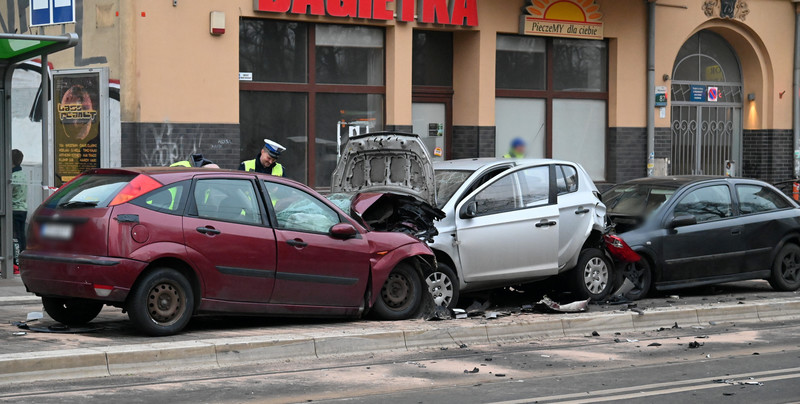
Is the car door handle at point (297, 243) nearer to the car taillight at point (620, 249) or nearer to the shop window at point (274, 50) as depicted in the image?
the car taillight at point (620, 249)

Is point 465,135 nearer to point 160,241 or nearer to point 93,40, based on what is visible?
point 93,40

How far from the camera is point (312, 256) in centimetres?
996

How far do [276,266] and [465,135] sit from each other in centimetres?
1042

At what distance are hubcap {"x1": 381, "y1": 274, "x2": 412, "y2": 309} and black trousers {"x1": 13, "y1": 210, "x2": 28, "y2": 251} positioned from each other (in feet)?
20.9

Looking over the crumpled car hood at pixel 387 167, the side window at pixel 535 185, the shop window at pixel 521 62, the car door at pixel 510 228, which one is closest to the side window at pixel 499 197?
the car door at pixel 510 228

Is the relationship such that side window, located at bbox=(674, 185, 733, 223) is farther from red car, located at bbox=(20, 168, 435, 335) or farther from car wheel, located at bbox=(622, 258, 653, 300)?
red car, located at bbox=(20, 168, 435, 335)

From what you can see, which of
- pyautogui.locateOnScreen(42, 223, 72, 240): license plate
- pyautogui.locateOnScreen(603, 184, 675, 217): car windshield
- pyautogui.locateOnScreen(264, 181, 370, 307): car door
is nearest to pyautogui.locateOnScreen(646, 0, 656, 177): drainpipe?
pyautogui.locateOnScreen(603, 184, 675, 217): car windshield

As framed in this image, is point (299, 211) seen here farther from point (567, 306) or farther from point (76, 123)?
point (76, 123)

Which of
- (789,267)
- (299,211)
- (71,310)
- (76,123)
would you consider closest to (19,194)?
(76,123)

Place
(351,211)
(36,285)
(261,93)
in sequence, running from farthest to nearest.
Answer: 1. (261,93)
2. (351,211)
3. (36,285)

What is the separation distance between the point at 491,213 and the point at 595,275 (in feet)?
5.71

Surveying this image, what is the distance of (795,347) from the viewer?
10.3m

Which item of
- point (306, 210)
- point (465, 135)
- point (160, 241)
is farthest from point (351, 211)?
point (465, 135)

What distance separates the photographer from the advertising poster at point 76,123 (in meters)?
16.0
